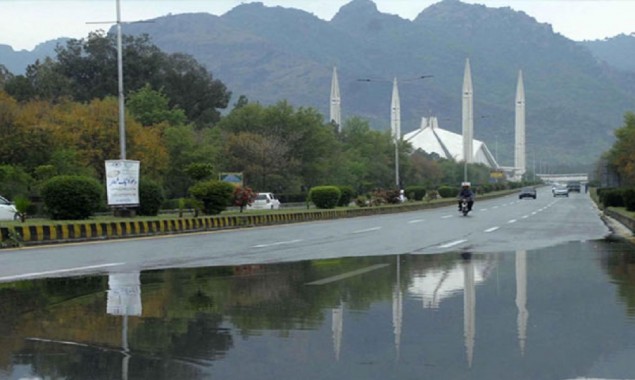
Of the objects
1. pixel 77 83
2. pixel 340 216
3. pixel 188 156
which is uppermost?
pixel 77 83

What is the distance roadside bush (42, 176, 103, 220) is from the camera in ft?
99.7

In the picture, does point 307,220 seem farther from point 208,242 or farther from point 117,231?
point 208,242

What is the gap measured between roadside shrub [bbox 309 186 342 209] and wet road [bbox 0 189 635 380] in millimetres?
36626

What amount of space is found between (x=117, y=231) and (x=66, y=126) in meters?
30.9

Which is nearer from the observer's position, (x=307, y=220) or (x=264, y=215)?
(x=264, y=215)

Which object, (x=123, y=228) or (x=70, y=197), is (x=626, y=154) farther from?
(x=123, y=228)

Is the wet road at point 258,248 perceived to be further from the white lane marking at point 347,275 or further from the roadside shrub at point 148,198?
the roadside shrub at point 148,198

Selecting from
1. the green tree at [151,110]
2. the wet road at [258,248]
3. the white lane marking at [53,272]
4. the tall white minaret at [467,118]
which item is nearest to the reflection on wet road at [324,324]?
the white lane marking at [53,272]

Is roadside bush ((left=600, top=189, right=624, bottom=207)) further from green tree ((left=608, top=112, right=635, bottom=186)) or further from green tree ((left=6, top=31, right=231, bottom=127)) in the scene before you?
green tree ((left=6, top=31, right=231, bottom=127))

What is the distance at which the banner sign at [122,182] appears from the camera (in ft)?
103

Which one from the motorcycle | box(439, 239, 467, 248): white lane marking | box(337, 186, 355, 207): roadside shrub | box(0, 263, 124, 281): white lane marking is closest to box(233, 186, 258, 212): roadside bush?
the motorcycle

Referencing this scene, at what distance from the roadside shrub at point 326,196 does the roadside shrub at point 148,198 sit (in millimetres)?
18299

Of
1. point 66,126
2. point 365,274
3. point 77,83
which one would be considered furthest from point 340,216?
point 77,83

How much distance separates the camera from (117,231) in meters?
28.0
